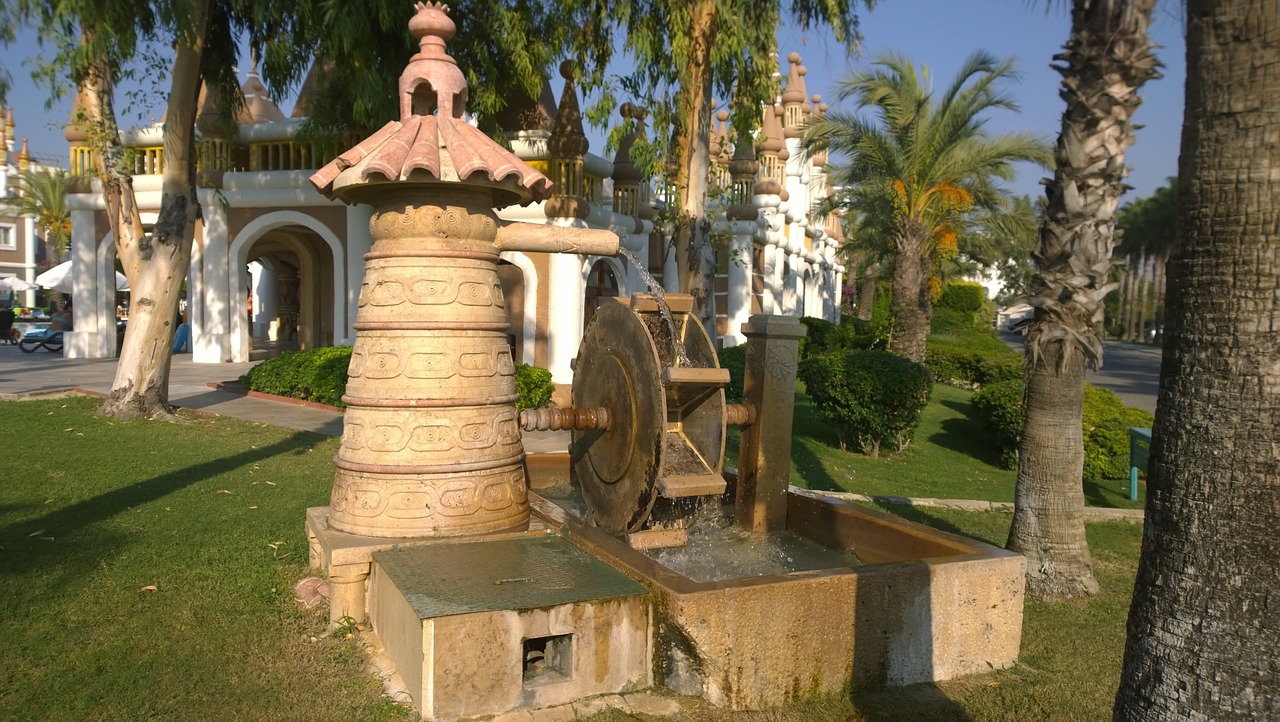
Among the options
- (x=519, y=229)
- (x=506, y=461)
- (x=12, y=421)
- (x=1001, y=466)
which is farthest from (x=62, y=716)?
(x=1001, y=466)

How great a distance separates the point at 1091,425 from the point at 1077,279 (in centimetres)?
631

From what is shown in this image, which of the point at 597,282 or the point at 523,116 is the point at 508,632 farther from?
the point at 597,282

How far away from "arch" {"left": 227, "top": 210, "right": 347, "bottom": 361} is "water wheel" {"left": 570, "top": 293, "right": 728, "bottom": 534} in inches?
466

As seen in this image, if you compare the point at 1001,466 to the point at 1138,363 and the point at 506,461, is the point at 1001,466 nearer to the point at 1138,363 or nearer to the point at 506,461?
the point at 506,461

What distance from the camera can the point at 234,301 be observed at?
60.0ft

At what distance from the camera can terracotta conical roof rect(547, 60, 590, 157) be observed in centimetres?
1464

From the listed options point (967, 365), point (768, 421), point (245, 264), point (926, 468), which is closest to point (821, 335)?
point (967, 365)

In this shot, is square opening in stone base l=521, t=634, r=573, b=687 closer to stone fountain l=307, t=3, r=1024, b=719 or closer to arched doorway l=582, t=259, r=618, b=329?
stone fountain l=307, t=3, r=1024, b=719

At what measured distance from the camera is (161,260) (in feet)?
35.0

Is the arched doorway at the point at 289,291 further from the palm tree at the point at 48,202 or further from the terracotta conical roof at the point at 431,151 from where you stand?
the palm tree at the point at 48,202

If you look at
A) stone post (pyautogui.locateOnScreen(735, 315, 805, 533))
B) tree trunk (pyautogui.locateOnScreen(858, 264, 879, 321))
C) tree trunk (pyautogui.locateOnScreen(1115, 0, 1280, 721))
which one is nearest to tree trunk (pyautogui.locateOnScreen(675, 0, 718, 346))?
stone post (pyautogui.locateOnScreen(735, 315, 805, 533))

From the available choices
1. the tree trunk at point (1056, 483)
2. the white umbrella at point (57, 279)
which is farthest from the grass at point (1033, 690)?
the white umbrella at point (57, 279)

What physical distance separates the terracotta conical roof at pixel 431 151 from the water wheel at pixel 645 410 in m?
0.98

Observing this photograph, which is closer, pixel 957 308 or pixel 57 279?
pixel 57 279
